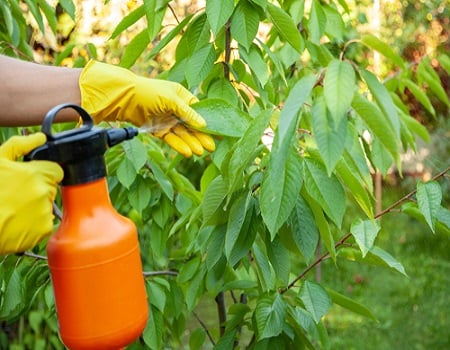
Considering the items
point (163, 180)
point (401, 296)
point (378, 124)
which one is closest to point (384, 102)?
point (378, 124)

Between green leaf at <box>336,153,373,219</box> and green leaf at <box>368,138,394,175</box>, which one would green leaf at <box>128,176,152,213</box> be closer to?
green leaf at <box>368,138,394,175</box>

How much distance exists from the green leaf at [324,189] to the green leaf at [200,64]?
406 millimetres

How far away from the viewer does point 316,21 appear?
2.00 m

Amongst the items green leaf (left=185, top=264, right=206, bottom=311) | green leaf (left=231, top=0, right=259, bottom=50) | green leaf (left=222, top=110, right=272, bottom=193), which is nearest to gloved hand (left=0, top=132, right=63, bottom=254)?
green leaf (left=222, top=110, right=272, bottom=193)

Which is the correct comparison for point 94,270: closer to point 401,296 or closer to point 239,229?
point 239,229

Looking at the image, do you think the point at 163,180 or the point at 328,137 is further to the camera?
the point at 163,180

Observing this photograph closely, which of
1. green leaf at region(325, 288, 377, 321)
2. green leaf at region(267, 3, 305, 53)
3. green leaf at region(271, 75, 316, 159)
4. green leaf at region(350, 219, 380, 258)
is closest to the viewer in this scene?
green leaf at region(271, 75, 316, 159)

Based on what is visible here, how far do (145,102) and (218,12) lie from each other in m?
0.25

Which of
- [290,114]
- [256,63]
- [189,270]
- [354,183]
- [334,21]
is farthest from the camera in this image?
[334,21]

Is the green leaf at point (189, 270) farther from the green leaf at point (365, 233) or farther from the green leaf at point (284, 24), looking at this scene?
the green leaf at point (284, 24)

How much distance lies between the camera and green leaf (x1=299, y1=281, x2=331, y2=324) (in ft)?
5.32

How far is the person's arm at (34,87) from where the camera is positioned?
A: 5.55ft

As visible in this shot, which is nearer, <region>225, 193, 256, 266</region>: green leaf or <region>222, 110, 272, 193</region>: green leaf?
<region>222, 110, 272, 193</region>: green leaf

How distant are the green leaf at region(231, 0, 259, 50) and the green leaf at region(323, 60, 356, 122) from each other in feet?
1.70
